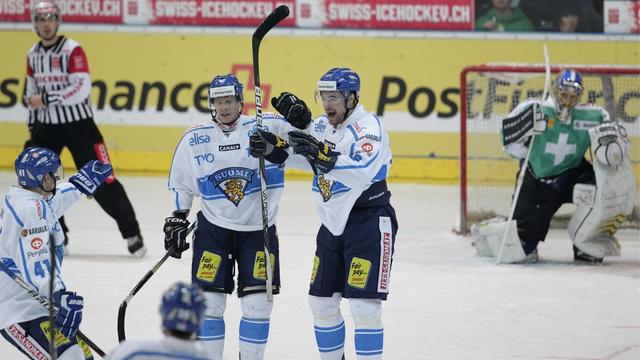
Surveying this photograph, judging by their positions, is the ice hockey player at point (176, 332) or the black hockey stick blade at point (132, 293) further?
the black hockey stick blade at point (132, 293)

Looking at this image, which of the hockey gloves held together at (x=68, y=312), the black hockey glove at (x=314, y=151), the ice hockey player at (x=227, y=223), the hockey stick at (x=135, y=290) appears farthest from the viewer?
the ice hockey player at (x=227, y=223)

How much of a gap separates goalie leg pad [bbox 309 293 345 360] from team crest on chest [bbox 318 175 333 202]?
0.41 metres

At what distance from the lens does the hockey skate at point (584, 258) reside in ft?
28.1

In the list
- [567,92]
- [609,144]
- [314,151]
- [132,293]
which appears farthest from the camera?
[567,92]

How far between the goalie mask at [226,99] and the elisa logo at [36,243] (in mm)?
1038

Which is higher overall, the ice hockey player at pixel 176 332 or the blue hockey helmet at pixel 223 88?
the blue hockey helmet at pixel 223 88

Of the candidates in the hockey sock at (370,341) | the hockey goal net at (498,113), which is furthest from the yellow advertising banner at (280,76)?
the hockey sock at (370,341)

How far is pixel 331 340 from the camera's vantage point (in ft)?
18.0

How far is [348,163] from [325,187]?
25 cm

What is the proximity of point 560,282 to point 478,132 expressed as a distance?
2310mm

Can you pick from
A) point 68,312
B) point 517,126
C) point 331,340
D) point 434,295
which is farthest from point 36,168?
point 517,126

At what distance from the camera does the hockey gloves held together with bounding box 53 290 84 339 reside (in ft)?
16.0

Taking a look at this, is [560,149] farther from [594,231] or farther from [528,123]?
[594,231]

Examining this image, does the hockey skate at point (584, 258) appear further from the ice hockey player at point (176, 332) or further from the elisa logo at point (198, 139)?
the ice hockey player at point (176, 332)
